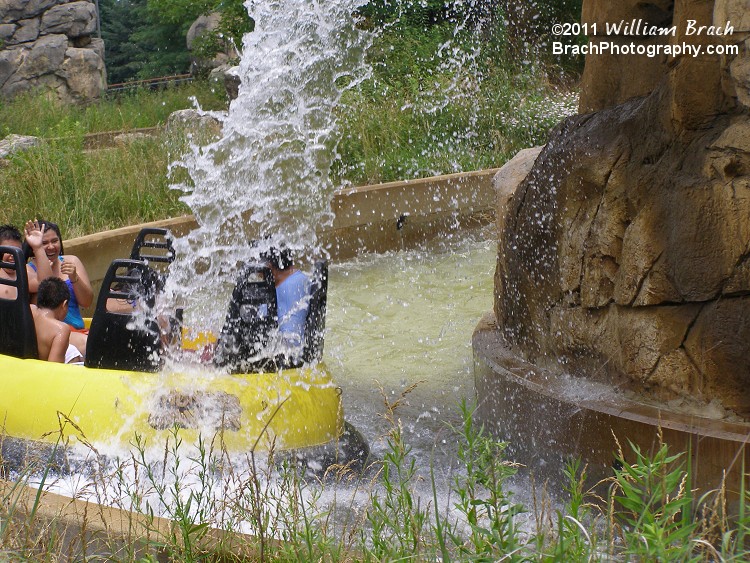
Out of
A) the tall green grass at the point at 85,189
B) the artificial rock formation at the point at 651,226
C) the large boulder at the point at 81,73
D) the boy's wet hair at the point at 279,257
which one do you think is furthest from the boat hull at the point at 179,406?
the large boulder at the point at 81,73

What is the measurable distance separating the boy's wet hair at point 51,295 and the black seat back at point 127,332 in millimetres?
462

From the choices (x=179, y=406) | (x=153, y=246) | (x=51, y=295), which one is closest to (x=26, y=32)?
(x=153, y=246)

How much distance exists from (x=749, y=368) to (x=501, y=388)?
1076 millimetres

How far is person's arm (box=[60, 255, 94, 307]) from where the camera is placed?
5.57 metres

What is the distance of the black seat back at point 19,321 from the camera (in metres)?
4.48

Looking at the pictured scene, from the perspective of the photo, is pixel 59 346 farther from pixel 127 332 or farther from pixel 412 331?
pixel 412 331

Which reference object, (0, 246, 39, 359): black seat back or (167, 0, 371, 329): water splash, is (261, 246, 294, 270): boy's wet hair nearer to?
(167, 0, 371, 329): water splash

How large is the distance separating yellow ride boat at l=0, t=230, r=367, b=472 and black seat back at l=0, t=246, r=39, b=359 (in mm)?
109

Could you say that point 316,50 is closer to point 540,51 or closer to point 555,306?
point 540,51

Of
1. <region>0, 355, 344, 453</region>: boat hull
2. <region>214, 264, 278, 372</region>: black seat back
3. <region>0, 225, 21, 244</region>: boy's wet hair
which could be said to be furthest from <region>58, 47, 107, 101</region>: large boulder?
<region>214, 264, 278, 372</region>: black seat back

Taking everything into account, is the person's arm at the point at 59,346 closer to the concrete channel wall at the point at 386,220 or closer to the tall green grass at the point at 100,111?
the concrete channel wall at the point at 386,220

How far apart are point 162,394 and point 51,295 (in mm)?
989

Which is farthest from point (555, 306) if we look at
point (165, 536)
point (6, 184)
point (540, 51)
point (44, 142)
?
point (540, 51)

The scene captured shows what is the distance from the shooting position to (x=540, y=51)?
1636 cm
